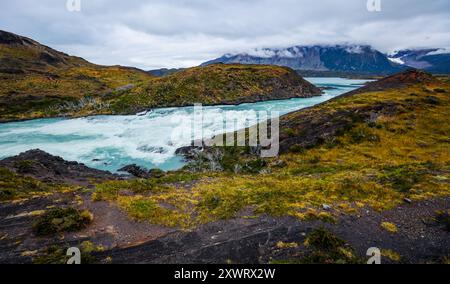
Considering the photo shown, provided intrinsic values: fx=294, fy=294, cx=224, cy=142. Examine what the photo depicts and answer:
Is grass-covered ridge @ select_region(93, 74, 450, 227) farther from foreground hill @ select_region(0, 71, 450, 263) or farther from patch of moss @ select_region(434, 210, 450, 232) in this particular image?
patch of moss @ select_region(434, 210, 450, 232)

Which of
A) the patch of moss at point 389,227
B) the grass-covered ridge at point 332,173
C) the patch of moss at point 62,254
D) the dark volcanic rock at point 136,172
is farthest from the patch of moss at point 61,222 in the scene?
the dark volcanic rock at point 136,172

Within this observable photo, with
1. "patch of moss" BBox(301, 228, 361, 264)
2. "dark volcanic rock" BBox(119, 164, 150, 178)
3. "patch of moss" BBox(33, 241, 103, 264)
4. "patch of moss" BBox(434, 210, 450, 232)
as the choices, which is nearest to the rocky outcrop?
"dark volcanic rock" BBox(119, 164, 150, 178)

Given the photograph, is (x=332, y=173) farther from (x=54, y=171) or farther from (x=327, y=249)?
(x=54, y=171)

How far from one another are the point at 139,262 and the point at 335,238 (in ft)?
29.2

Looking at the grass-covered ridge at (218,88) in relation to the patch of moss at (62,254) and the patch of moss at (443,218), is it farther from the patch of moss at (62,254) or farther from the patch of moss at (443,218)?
the patch of moss at (443,218)

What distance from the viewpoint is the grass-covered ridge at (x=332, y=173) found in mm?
18250

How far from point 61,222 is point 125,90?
115499 mm

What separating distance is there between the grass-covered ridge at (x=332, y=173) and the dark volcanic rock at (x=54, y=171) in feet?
32.4

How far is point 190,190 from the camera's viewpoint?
23516 mm

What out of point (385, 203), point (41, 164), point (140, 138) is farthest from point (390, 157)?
point (140, 138)

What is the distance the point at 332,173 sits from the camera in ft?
89.2

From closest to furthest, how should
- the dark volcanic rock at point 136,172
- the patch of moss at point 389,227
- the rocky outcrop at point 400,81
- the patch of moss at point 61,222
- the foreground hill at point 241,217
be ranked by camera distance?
1. the foreground hill at point 241,217
2. the patch of moss at point 389,227
3. the patch of moss at point 61,222
4. the dark volcanic rock at point 136,172
5. the rocky outcrop at point 400,81

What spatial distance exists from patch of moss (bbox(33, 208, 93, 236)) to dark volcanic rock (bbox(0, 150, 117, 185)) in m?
13.8

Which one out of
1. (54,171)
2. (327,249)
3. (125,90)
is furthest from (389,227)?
(125,90)
